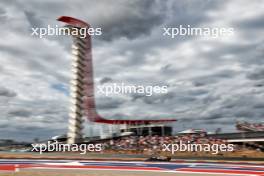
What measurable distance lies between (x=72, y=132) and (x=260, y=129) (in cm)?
4788

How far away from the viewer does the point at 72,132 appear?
9625 centimetres

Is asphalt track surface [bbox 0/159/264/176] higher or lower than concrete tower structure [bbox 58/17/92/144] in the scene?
lower

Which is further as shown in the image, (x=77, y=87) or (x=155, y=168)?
(x=77, y=87)

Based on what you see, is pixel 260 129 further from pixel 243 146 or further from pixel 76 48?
pixel 76 48
